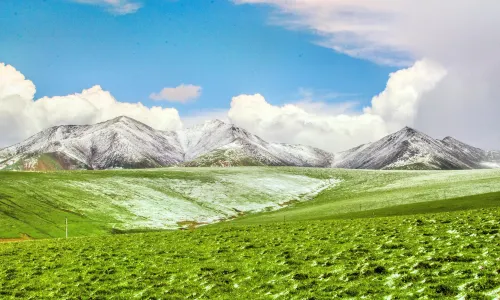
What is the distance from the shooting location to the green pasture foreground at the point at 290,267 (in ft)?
64.4

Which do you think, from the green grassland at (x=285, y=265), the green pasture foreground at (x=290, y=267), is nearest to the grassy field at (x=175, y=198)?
the green grassland at (x=285, y=265)

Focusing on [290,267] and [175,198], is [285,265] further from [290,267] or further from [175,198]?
[175,198]

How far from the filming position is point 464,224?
36.2m

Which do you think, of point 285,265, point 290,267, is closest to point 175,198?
point 285,265

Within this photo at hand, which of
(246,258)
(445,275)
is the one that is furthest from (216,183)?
(445,275)

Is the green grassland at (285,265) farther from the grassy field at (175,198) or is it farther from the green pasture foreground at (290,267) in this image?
the grassy field at (175,198)

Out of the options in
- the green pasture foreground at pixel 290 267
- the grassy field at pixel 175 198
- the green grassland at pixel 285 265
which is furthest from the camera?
the grassy field at pixel 175 198

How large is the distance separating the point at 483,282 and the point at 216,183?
16013 cm

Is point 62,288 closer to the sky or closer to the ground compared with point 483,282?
closer to the ground

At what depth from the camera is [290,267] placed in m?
27.2

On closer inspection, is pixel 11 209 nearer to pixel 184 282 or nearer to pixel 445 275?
pixel 184 282

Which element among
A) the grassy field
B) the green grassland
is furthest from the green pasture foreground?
the grassy field

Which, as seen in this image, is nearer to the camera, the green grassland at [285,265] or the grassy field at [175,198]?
the green grassland at [285,265]

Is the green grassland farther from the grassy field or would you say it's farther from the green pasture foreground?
the grassy field
